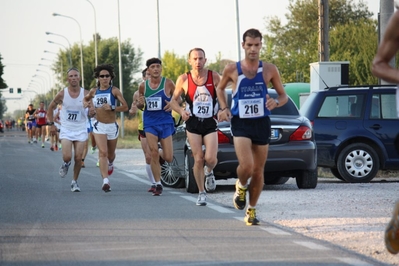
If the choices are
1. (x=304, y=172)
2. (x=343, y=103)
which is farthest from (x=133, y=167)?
(x=304, y=172)

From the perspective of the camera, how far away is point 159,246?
354 inches

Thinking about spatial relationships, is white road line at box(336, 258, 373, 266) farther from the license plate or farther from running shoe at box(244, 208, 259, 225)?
the license plate

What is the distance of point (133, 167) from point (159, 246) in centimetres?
1606

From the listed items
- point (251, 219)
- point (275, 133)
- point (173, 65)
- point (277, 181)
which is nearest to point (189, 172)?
point (275, 133)

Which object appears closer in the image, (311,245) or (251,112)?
(311,245)

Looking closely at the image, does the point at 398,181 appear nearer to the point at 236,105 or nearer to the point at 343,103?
the point at 343,103

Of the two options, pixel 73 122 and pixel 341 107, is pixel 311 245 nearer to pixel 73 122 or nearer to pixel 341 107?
pixel 73 122

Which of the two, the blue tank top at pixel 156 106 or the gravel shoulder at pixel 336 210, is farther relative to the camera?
the blue tank top at pixel 156 106

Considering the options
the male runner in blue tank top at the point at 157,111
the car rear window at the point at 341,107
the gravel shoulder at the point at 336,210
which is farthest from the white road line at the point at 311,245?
the car rear window at the point at 341,107

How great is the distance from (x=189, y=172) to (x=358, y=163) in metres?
3.90

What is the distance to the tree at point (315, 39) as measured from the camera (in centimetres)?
7669

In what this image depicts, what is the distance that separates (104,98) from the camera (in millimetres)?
15648

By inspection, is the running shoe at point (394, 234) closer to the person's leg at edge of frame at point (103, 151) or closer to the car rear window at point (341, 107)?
the person's leg at edge of frame at point (103, 151)

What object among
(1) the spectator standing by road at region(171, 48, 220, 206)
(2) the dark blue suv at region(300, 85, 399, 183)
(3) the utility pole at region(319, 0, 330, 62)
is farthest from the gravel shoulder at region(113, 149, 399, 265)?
(3) the utility pole at region(319, 0, 330, 62)
